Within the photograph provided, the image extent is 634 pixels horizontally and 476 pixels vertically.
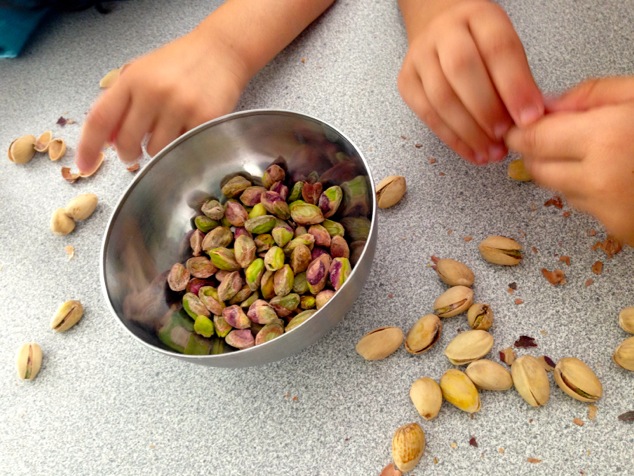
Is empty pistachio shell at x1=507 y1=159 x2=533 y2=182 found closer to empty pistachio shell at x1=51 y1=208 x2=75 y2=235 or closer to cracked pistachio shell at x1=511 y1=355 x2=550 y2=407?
cracked pistachio shell at x1=511 y1=355 x2=550 y2=407

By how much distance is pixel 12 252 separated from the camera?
1.65 feet

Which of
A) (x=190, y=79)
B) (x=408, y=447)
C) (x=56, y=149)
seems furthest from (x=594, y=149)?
(x=56, y=149)

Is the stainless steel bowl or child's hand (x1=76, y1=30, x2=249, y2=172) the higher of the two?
child's hand (x1=76, y1=30, x2=249, y2=172)

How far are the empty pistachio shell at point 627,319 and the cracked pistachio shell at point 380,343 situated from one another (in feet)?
0.47

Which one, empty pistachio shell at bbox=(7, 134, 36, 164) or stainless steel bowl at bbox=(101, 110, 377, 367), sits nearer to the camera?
stainless steel bowl at bbox=(101, 110, 377, 367)

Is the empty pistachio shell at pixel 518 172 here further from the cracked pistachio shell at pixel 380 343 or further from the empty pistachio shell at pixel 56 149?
the empty pistachio shell at pixel 56 149

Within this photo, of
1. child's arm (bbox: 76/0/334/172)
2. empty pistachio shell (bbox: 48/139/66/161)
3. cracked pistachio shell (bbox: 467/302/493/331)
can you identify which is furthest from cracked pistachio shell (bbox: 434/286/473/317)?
empty pistachio shell (bbox: 48/139/66/161)

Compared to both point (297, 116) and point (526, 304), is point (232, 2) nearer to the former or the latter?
point (297, 116)

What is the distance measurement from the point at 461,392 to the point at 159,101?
327 millimetres

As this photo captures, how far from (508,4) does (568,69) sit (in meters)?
0.10

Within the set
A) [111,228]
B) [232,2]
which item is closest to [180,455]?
[111,228]

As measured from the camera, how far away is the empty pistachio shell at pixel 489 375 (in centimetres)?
36

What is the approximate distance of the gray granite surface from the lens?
1.18 ft

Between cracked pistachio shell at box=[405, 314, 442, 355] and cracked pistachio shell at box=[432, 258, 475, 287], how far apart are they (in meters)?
0.03
